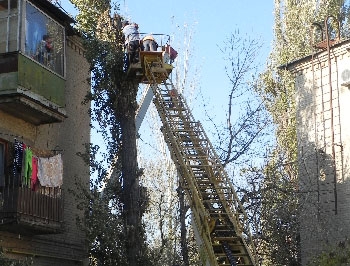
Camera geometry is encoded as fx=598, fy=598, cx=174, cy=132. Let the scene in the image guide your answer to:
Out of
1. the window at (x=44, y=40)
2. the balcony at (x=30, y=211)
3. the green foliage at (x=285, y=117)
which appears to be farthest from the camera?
the green foliage at (x=285, y=117)

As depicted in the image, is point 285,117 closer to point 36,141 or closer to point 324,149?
point 324,149

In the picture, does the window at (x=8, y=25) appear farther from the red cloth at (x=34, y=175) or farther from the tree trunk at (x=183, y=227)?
the tree trunk at (x=183, y=227)

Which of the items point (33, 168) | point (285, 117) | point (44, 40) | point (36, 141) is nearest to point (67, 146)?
point (36, 141)

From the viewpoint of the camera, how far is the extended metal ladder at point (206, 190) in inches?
483

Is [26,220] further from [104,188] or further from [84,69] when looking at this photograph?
[84,69]

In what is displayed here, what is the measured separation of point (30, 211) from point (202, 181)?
405 cm

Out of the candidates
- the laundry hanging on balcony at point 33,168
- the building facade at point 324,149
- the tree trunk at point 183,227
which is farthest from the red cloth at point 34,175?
the building facade at point 324,149

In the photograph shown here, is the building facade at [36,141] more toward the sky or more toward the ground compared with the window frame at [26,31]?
more toward the ground

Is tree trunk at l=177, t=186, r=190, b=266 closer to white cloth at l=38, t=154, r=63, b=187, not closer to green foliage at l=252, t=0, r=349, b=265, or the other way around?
green foliage at l=252, t=0, r=349, b=265

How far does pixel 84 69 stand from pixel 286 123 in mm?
9541

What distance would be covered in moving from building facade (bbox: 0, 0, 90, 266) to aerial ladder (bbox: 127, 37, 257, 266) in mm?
2418

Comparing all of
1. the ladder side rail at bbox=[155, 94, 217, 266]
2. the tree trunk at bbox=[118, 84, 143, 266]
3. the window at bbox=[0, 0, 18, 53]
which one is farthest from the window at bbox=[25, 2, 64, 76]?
the ladder side rail at bbox=[155, 94, 217, 266]

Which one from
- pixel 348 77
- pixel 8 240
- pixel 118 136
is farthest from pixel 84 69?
pixel 348 77

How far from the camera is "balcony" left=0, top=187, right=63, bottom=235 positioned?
13.4 meters
